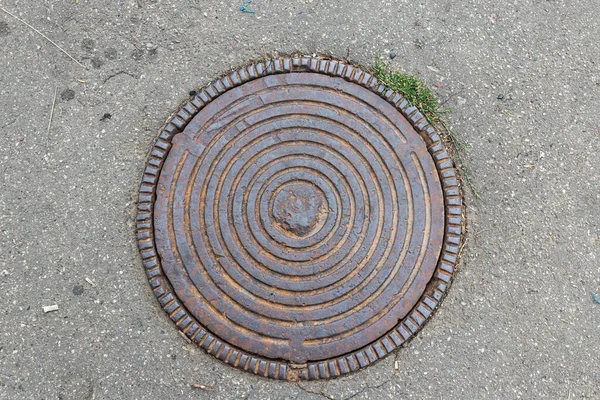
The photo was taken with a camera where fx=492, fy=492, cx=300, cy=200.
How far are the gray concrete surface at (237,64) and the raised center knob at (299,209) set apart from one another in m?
0.69

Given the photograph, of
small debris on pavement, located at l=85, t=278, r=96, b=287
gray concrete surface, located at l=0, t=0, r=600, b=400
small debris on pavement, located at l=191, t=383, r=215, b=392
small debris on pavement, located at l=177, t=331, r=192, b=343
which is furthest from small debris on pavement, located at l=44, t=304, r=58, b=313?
small debris on pavement, located at l=191, t=383, r=215, b=392

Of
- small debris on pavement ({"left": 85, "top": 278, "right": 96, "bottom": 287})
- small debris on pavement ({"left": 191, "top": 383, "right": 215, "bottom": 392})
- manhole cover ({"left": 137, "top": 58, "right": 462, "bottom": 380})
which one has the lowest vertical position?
small debris on pavement ({"left": 191, "top": 383, "right": 215, "bottom": 392})

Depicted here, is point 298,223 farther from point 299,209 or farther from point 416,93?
point 416,93

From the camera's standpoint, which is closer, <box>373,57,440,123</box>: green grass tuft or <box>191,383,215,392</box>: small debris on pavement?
<box>191,383,215,392</box>: small debris on pavement

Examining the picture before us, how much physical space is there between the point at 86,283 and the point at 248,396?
905 millimetres

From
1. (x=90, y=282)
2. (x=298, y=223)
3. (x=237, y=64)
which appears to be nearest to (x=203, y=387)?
(x=90, y=282)

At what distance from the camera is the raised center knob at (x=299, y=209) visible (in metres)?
2.29

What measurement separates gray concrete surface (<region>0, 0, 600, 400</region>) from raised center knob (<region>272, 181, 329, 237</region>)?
0.69m

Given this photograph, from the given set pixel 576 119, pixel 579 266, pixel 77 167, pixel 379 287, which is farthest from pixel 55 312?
pixel 576 119

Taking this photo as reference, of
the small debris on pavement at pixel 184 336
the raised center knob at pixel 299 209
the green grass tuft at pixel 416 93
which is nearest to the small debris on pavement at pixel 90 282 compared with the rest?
the small debris on pavement at pixel 184 336

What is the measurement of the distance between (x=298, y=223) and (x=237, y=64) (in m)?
0.88

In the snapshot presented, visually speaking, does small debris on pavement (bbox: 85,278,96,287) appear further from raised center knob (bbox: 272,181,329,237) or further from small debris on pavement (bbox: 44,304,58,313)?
raised center knob (bbox: 272,181,329,237)

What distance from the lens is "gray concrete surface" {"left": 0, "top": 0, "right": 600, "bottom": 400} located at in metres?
2.23

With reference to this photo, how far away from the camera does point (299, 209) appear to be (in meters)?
2.29
